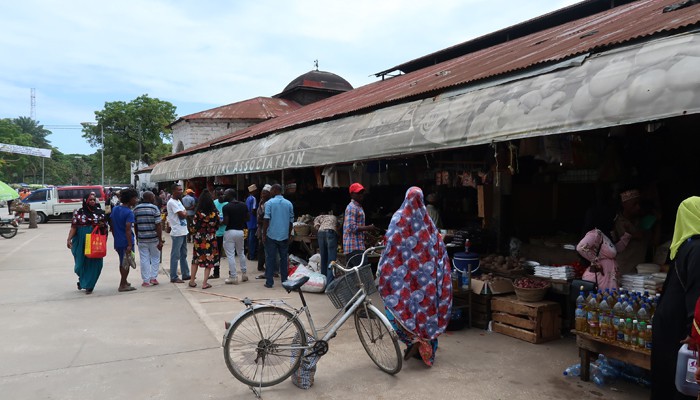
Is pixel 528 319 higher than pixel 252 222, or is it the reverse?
pixel 252 222

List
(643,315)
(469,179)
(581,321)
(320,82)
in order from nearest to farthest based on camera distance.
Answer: (643,315)
(581,321)
(469,179)
(320,82)

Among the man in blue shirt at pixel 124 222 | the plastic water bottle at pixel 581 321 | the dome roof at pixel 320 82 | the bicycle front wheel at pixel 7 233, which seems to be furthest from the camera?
the dome roof at pixel 320 82

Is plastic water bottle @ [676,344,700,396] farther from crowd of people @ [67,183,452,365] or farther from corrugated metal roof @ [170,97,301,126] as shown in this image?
corrugated metal roof @ [170,97,301,126]

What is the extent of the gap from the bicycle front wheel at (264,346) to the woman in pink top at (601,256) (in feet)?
9.99

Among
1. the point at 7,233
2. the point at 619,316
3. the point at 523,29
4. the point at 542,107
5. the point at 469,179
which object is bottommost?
the point at 7,233

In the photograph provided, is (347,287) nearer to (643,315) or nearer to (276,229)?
(643,315)

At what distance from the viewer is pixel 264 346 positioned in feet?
13.4

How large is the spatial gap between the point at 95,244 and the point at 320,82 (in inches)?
938

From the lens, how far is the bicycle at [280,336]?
4008 mm

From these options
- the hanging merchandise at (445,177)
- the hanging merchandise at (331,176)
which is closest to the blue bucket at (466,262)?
the hanging merchandise at (445,177)

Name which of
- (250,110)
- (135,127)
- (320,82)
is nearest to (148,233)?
(250,110)

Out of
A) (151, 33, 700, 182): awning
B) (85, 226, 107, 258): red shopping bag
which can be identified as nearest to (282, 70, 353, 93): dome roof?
(151, 33, 700, 182): awning

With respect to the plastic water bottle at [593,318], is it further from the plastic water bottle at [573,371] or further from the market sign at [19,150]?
the market sign at [19,150]

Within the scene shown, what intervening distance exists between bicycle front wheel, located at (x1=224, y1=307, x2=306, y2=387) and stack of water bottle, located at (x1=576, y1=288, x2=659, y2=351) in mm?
2552
